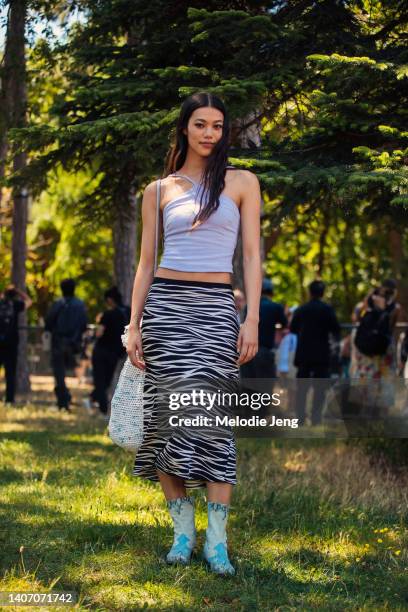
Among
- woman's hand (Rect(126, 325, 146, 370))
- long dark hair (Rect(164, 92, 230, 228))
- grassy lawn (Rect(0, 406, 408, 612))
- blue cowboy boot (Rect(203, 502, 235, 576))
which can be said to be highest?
long dark hair (Rect(164, 92, 230, 228))

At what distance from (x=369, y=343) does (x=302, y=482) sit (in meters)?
5.90

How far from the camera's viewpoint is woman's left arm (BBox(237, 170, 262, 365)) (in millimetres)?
4914

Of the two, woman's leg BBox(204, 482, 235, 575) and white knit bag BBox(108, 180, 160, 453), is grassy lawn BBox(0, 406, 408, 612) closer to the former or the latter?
woman's leg BBox(204, 482, 235, 575)

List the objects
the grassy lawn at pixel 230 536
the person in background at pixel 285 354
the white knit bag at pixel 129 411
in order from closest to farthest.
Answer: the grassy lawn at pixel 230 536
the white knit bag at pixel 129 411
the person in background at pixel 285 354

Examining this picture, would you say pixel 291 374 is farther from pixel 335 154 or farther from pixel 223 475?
pixel 223 475

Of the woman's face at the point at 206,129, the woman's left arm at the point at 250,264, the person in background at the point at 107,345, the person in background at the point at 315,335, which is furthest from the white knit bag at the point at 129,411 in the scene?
the person in background at the point at 107,345

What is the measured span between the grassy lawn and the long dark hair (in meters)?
1.70

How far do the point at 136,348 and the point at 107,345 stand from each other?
958 cm

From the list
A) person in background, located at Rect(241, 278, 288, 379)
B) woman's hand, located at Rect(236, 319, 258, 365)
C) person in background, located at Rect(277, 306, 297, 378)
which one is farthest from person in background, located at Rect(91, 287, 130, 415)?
woman's hand, located at Rect(236, 319, 258, 365)

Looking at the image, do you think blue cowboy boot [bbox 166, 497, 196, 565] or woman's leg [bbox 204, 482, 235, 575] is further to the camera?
blue cowboy boot [bbox 166, 497, 196, 565]

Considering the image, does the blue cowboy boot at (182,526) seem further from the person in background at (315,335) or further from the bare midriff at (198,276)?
the person in background at (315,335)

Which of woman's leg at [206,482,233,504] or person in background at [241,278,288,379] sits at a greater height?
person in background at [241,278,288,379]

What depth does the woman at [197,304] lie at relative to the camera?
4918mm

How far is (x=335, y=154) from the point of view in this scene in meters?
7.44
